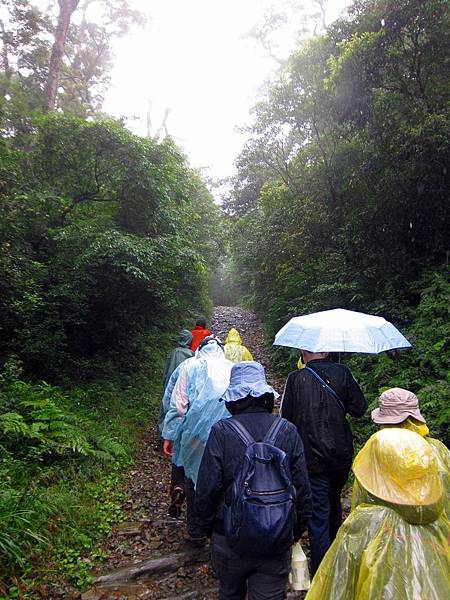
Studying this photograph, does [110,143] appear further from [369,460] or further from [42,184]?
[369,460]

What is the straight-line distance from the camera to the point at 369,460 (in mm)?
1943

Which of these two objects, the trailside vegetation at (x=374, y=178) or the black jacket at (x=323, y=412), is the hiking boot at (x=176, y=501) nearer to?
the black jacket at (x=323, y=412)

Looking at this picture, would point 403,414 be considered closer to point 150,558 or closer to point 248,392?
point 248,392

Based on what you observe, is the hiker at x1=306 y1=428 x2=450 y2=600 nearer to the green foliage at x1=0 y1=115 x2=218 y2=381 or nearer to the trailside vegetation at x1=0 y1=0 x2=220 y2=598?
the trailside vegetation at x1=0 y1=0 x2=220 y2=598

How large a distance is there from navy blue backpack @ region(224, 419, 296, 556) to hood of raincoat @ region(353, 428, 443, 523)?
1.67ft

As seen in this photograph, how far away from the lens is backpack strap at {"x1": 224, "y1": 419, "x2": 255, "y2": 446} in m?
2.39

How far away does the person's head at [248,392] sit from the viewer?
2.55 metres

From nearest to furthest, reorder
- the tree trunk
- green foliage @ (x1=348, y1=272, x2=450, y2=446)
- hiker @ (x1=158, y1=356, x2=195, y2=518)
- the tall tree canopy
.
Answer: hiker @ (x1=158, y1=356, x2=195, y2=518) < green foliage @ (x1=348, y1=272, x2=450, y2=446) < the tall tree canopy < the tree trunk

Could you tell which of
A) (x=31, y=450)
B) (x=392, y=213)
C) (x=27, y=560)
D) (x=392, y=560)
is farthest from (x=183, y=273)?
(x=392, y=560)

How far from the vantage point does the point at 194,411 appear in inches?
157

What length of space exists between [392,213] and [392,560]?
8.00 meters

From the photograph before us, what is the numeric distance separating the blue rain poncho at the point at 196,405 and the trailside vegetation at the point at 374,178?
2.78 m

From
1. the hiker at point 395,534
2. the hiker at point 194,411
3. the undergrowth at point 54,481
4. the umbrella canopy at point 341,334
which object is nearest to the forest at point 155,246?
the undergrowth at point 54,481

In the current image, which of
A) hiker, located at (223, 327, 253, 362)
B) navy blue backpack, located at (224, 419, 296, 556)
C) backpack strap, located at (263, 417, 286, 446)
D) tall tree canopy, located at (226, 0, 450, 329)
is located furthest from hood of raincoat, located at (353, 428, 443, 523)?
tall tree canopy, located at (226, 0, 450, 329)
